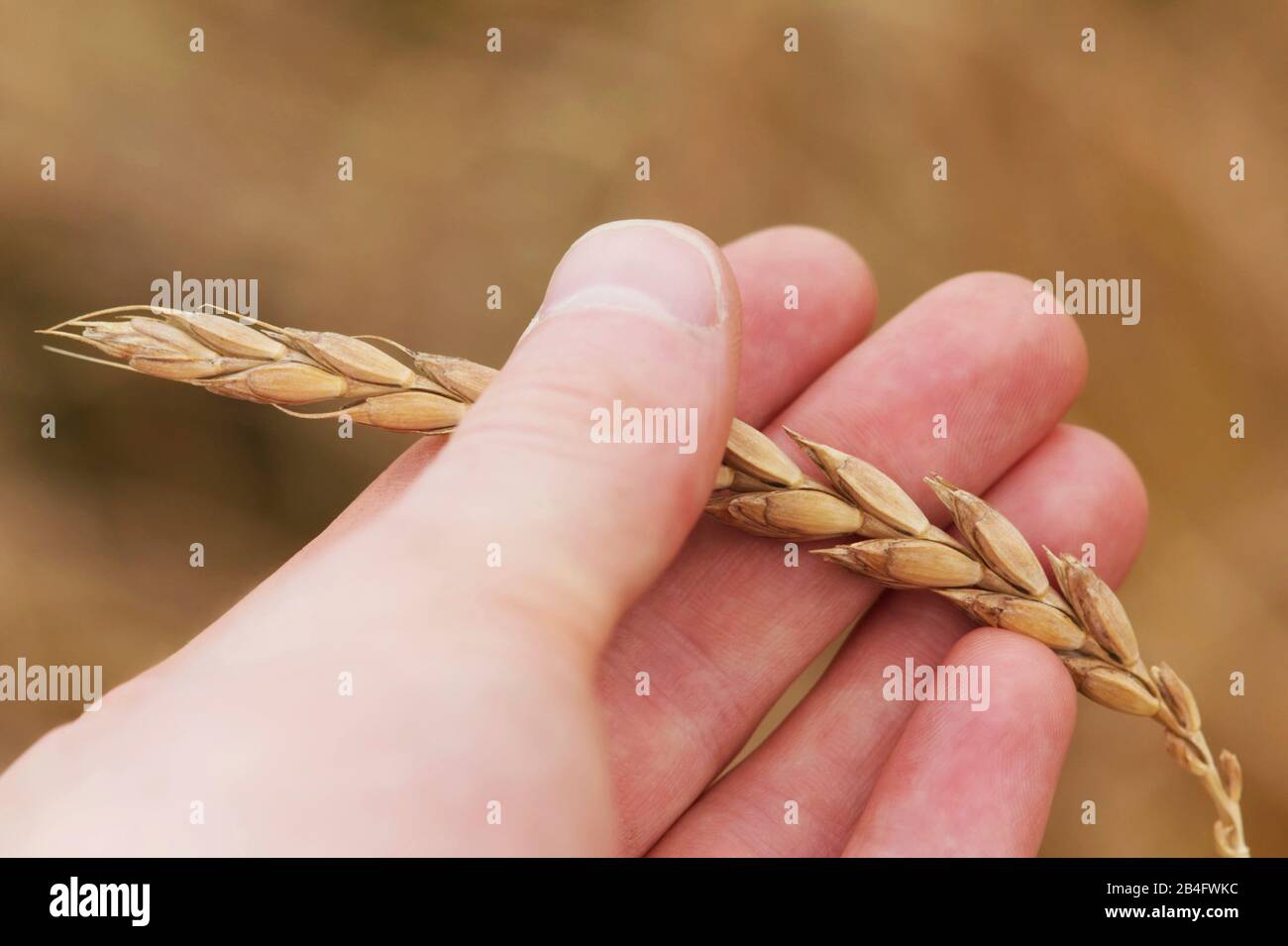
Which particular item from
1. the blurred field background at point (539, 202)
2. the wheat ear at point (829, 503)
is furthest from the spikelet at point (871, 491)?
the blurred field background at point (539, 202)

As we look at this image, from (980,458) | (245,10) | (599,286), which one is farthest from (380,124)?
(980,458)

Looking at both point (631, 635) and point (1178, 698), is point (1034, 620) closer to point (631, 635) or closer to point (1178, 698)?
point (1178, 698)

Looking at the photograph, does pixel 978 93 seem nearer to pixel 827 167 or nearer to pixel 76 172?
pixel 827 167

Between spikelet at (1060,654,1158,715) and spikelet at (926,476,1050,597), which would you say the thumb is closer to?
spikelet at (926,476,1050,597)

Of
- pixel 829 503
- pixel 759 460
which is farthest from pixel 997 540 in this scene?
pixel 759 460

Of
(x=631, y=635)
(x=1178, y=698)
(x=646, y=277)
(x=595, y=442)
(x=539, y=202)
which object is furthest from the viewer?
(x=539, y=202)

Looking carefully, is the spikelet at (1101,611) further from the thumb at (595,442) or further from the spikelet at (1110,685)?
the thumb at (595,442)
